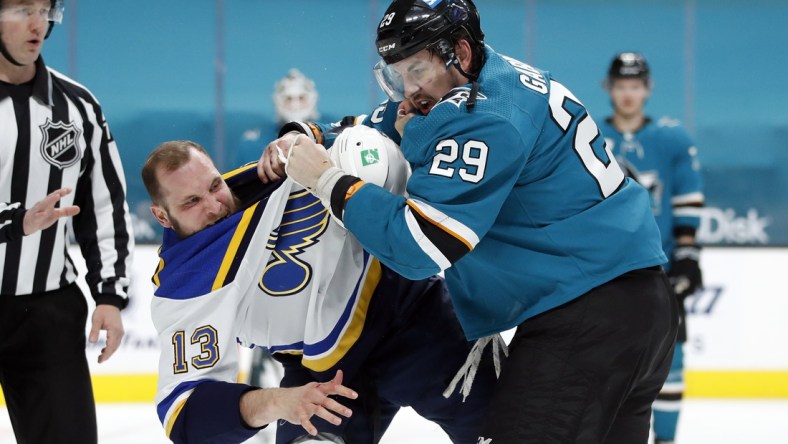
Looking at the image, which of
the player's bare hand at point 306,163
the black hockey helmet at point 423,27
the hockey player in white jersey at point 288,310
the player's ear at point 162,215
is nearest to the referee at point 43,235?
the player's ear at point 162,215

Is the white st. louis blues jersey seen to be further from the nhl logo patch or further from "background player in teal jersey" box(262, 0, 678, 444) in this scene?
the nhl logo patch

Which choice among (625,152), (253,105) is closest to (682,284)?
(625,152)

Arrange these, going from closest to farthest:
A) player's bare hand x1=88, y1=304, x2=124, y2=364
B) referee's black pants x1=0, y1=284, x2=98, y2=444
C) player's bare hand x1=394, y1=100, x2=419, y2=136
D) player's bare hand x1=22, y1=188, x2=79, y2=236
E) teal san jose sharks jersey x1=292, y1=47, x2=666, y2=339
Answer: teal san jose sharks jersey x1=292, y1=47, x2=666, y2=339 → player's bare hand x1=394, y1=100, x2=419, y2=136 → player's bare hand x1=22, y1=188, x2=79, y2=236 → referee's black pants x1=0, y1=284, x2=98, y2=444 → player's bare hand x1=88, y1=304, x2=124, y2=364

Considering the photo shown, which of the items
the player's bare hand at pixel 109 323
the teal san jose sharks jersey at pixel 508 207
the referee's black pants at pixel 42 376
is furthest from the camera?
the player's bare hand at pixel 109 323

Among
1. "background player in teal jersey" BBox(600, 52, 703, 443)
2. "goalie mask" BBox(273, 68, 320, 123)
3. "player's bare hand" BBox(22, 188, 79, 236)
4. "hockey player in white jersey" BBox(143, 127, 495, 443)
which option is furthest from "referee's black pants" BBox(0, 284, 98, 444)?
"goalie mask" BBox(273, 68, 320, 123)

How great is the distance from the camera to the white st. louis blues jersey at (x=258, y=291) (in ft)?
7.29

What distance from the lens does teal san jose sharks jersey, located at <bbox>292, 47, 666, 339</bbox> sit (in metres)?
1.96

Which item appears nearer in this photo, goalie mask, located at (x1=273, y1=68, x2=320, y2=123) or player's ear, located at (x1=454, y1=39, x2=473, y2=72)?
player's ear, located at (x1=454, y1=39, x2=473, y2=72)

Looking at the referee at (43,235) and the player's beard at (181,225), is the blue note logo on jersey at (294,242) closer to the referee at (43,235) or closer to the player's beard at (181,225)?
the player's beard at (181,225)

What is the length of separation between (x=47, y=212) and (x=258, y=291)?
58 centimetres

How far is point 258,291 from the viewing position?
2393 millimetres

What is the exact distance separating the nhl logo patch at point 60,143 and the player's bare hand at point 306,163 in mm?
893

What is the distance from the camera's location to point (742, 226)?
880cm

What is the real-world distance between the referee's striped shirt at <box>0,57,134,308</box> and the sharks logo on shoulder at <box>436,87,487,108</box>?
1202mm
